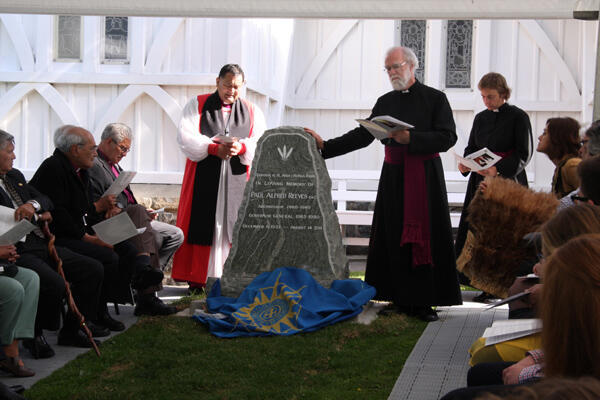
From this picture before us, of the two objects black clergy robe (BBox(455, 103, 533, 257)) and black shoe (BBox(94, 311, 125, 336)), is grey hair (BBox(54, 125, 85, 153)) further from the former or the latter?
black clergy robe (BBox(455, 103, 533, 257))

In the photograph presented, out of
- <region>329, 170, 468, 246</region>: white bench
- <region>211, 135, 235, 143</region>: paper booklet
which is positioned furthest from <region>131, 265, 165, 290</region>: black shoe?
<region>329, 170, 468, 246</region>: white bench

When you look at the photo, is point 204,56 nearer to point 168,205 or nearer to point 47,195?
point 168,205

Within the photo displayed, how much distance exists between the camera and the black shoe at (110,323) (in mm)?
6215

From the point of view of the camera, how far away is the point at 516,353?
11.2 feet

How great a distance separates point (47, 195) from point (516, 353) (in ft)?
11.9

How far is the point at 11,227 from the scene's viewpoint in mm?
4973

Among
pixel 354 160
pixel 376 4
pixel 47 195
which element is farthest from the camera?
pixel 354 160

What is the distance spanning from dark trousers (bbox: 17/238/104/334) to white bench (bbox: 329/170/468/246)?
5.75m

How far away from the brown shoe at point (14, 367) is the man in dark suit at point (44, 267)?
453 millimetres

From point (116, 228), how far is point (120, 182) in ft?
1.46

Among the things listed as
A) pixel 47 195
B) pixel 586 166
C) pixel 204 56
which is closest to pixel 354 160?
pixel 204 56

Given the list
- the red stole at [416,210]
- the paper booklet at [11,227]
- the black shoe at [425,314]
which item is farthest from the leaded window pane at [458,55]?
the paper booklet at [11,227]

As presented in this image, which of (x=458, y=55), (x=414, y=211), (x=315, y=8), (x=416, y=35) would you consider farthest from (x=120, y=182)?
(x=458, y=55)

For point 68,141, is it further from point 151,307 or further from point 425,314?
point 425,314
